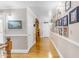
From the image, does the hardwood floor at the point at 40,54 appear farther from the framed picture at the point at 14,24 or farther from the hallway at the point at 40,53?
the framed picture at the point at 14,24

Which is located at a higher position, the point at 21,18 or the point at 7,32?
the point at 21,18

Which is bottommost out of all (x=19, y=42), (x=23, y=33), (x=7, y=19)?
(x=19, y=42)

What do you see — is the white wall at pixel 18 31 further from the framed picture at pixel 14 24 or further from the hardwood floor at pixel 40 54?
the hardwood floor at pixel 40 54

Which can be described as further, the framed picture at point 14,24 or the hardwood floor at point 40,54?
the framed picture at point 14,24

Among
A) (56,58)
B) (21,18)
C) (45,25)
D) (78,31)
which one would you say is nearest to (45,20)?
(45,25)

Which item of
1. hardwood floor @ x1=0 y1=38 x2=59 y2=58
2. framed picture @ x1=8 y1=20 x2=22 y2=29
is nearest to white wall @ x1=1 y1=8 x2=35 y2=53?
framed picture @ x1=8 y1=20 x2=22 y2=29

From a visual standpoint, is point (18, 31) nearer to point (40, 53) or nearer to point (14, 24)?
point (14, 24)

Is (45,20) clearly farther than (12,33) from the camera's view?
Yes

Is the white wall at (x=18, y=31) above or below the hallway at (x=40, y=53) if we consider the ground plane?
above

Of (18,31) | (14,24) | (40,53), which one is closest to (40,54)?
(40,53)

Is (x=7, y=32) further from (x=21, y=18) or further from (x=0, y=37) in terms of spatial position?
(x=21, y=18)

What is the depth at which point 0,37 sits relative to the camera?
25.5 ft

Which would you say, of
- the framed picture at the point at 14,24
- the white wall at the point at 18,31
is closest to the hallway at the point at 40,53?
the white wall at the point at 18,31

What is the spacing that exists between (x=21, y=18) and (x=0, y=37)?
1515 mm
